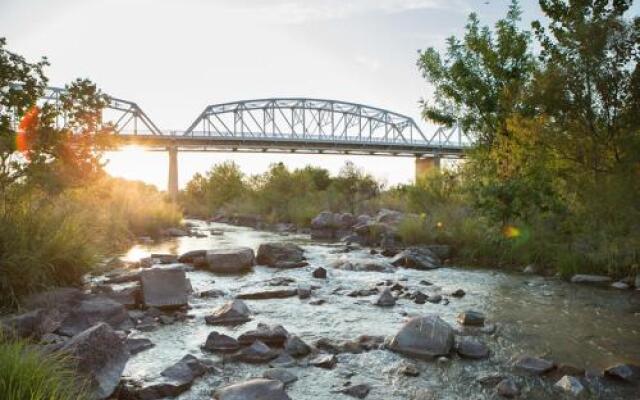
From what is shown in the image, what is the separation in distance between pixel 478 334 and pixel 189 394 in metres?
4.42

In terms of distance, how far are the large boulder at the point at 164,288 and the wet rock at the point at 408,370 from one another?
440 centimetres

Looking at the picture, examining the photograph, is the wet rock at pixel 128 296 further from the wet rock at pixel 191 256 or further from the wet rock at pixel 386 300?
the wet rock at pixel 191 256

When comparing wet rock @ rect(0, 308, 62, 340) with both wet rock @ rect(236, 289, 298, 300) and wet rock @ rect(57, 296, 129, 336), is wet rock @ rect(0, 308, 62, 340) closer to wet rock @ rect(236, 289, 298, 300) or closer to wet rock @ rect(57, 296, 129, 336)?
wet rock @ rect(57, 296, 129, 336)

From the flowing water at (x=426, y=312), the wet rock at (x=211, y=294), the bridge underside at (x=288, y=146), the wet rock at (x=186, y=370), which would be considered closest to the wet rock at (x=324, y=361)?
the flowing water at (x=426, y=312)

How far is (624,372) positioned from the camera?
223 inches

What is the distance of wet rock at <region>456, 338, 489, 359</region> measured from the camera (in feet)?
21.1

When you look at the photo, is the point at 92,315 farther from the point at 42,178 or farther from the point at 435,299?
the point at 435,299

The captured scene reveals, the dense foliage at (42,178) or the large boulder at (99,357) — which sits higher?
the dense foliage at (42,178)

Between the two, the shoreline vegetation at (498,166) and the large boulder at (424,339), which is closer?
the large boulder at (424,339)

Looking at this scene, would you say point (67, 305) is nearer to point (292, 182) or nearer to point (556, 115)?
point (556, 115)

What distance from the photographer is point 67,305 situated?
7.40 m

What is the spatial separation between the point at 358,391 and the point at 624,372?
10.1 feet

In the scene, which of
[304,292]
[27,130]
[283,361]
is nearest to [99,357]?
[283,361]

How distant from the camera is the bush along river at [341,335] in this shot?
17.3ft
